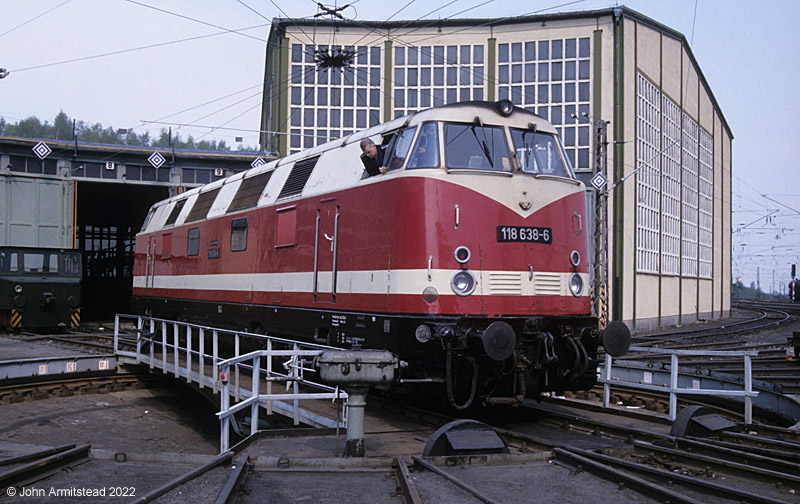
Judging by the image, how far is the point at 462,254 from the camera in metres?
8.61

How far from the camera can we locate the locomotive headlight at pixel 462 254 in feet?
28.2

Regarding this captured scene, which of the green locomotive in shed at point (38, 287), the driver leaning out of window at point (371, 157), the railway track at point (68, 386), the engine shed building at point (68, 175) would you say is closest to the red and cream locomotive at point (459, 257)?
the driver leaning out of window at point (371, 157)

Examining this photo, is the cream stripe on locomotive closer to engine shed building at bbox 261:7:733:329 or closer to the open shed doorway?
engine shed building at bbox 261:7:733:329

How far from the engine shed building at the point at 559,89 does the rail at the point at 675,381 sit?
60.3ft

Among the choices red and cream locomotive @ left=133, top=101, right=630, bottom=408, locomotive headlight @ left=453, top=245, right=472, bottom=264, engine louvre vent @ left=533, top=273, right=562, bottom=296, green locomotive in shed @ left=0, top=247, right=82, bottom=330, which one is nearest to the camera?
red and cream locomotive @ left=133, top=101, right=630, bottom=408

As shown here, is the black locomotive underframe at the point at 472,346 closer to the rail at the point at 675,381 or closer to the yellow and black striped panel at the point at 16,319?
the rail at the point at 675,381

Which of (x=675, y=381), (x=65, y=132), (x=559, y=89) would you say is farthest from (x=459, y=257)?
(x=65, y=132)

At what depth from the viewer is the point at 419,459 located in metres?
6.37

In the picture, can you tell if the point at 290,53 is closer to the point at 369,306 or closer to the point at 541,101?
the point at 541,101

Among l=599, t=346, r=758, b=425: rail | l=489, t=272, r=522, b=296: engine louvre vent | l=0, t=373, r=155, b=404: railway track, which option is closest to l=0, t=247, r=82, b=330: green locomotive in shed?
l=0, t=373, r=155, b=404: railway track

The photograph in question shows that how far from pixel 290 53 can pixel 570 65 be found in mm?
12845

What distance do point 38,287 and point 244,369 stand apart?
46.6ft

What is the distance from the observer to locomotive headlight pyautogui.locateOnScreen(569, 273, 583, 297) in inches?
372

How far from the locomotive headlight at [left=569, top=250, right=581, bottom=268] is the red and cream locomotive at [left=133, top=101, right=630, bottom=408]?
0.06 metres
